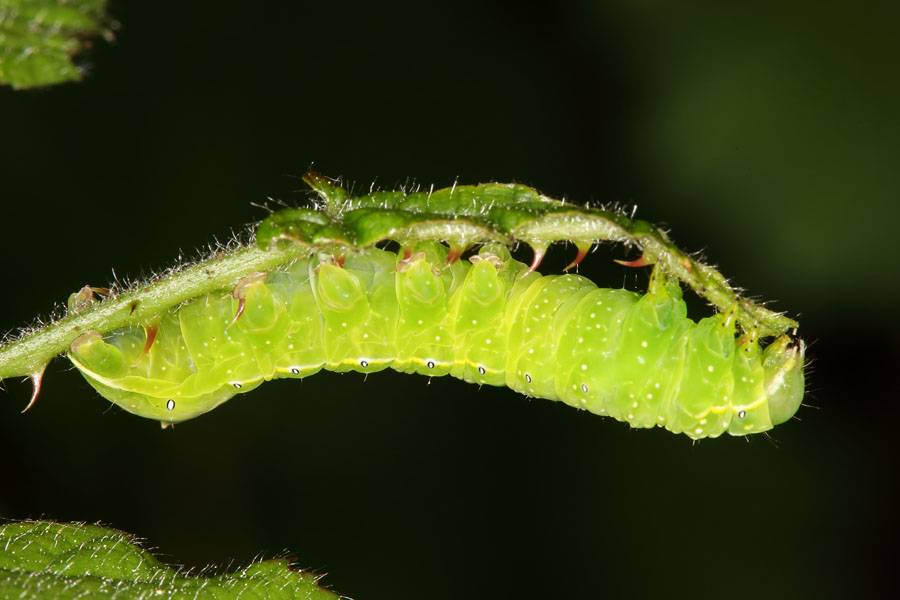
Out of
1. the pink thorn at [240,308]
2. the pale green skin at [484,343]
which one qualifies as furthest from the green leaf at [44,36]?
the pale green skin at [484,343]

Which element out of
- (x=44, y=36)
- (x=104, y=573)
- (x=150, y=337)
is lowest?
(x=104, y=573)

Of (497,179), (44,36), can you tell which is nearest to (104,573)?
(44,36)

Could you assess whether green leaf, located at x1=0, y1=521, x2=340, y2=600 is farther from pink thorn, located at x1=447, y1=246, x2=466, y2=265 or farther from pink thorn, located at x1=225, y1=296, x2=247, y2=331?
pink thorn, located at x1=447, y1=246, x2=466, y2=265

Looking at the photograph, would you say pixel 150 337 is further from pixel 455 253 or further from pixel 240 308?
pixel 455 253

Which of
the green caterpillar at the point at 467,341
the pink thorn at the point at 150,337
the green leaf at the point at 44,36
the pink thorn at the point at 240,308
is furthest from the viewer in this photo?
the green caterpillar at the point at 467,341

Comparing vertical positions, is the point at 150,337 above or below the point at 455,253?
below

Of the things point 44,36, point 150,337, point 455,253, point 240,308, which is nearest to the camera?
point 44,36

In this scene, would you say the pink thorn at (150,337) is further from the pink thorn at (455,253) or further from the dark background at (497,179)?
the dark background at (497,179)

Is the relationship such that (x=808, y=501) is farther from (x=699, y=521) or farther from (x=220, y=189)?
(x=220, y=189)
